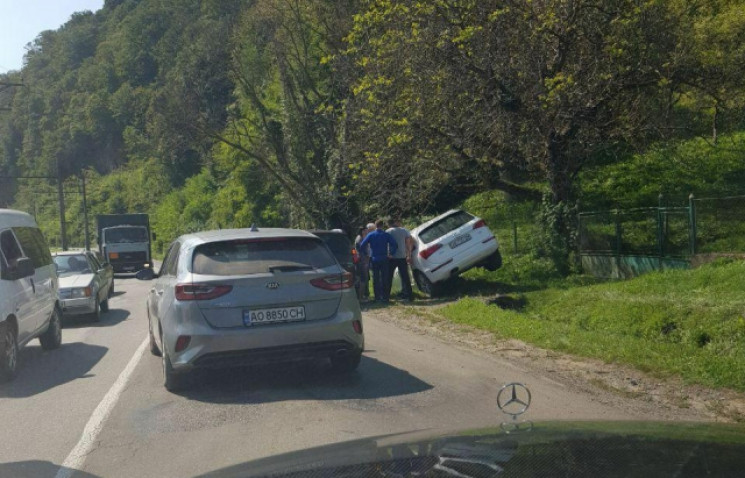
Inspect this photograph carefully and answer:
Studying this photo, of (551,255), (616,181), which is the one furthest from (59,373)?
(616,181)

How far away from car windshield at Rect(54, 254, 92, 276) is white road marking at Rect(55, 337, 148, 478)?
28.8 feet

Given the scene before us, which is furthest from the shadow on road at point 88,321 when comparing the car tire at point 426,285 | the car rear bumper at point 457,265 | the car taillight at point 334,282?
the car taillight at point 334,282

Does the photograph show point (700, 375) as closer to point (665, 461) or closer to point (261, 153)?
point (665, 461)

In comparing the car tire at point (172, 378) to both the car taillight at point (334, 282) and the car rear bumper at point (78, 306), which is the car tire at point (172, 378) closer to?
the car taillight at point (334, 282)

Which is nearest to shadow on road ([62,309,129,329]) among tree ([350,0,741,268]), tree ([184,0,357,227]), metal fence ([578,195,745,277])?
tree ([350,0,741,268])

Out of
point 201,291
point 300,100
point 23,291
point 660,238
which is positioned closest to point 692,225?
point 660,238

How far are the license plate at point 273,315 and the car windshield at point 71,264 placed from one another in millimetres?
11469

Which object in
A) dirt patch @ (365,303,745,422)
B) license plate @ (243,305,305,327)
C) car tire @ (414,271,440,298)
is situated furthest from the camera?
car tire @ (414,271,440,298)

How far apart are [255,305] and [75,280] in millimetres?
10512

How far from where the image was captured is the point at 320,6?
29828mm

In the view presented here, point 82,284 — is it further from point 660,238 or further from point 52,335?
point 660,238

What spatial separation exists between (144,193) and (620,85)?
83.0 metres

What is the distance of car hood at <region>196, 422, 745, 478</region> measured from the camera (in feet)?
8.79

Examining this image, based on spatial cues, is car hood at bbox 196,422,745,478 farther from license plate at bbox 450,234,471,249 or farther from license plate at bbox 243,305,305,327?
license plate at bbox 450,234,471,249
